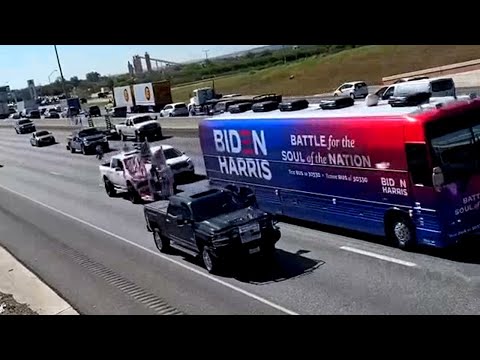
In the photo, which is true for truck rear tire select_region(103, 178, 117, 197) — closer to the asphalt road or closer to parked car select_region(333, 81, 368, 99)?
the asphalt road

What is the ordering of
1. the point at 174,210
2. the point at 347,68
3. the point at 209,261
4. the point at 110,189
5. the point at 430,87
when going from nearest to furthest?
the point at 209,261, the point at 174,210, the point at 110,189, the point at 430,87, the point at 347,68

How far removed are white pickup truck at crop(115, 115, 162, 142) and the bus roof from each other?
1067 inches

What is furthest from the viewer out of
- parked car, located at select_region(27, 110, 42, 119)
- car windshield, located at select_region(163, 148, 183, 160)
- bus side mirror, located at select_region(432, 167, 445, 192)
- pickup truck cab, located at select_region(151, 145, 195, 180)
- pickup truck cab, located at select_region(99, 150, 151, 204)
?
parked car, located at select_region(27, 110, 42, 119)

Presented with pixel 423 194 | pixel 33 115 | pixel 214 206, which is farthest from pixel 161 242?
pixel 33 115

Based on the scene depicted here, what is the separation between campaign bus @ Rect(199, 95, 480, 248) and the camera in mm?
13758

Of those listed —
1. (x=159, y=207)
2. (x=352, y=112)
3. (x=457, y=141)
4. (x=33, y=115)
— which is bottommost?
(x=159, y=207)

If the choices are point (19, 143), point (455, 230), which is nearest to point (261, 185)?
point (455, 230)

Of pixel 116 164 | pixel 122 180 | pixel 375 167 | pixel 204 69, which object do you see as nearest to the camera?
pixel 375 167

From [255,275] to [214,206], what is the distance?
196 cm

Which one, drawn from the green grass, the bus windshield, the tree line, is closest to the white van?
the bus windshield

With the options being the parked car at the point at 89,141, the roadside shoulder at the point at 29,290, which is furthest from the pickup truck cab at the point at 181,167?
the parked car at the point at 89,141

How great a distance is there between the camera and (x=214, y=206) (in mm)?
15766

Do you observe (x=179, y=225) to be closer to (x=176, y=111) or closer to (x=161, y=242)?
(x=161, y=242)

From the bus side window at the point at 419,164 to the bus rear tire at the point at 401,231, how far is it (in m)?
1.08
